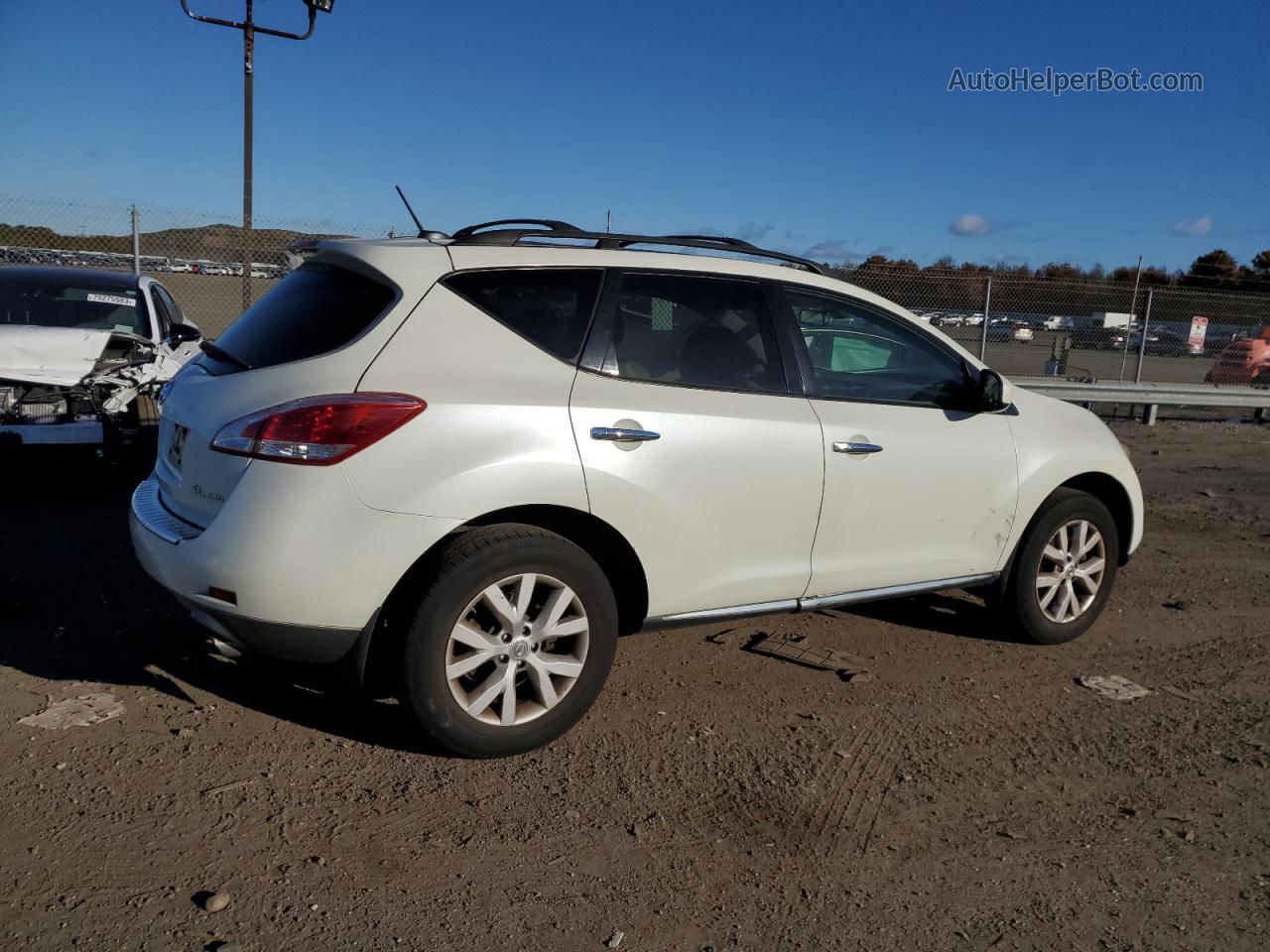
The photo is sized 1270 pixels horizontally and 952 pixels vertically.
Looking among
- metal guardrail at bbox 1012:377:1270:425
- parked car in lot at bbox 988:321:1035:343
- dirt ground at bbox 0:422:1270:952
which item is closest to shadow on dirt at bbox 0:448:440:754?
dirt ground at bbox 0:422:1270:952

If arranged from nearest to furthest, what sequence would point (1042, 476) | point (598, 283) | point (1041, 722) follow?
point (598, 283), point (1041, 722), point (1042, 476)

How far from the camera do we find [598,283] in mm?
3887

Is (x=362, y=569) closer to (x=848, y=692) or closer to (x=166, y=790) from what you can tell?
(x=166, y=790)

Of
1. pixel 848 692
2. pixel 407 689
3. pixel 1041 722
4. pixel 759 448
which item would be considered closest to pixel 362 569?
pixel 407 689

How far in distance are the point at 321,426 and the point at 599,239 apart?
1400mm

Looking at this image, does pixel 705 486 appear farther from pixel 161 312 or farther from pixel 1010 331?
pixel 1010 331

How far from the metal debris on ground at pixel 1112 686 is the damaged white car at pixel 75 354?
196 inches

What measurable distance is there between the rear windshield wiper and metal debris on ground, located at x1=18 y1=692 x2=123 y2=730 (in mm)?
1367

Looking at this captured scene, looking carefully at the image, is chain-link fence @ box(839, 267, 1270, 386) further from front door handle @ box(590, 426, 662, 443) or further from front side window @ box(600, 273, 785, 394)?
front door handle @ box(590, 426, 662, 443)

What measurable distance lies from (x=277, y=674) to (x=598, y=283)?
205 cm

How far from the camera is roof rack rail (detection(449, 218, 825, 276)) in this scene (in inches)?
155

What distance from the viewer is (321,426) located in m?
3.25

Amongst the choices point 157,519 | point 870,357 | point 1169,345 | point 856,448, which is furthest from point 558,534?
point 1169,345

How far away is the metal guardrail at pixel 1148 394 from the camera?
13.1 metres
